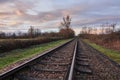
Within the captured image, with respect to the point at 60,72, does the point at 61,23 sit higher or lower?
higher

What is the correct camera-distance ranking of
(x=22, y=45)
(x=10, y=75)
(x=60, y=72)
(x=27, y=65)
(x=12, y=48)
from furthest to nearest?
(x=22, y=45) < (x=12, y=48) < (x=27, y=65) < (x=60, y=72) < (x=10, y=75)

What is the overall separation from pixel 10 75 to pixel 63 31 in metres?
102

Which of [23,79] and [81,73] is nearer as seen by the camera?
[23,79]

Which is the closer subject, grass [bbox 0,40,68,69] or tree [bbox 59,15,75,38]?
grass [bbox 0,40,68,69]

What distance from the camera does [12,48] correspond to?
2059 cm

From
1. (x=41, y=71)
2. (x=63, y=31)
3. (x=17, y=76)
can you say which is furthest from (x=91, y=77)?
(x=63, y=31)

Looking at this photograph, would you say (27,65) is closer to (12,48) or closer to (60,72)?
(60,72)

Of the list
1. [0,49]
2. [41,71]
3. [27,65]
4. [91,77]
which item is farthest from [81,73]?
[0,49]

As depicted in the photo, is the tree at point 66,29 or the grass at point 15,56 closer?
the grass at point 15,56

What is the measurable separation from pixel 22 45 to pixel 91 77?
17.4m

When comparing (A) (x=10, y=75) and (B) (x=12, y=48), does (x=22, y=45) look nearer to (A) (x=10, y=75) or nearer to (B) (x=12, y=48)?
(B) (x=12, y=48)

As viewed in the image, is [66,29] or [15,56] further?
[66,29]

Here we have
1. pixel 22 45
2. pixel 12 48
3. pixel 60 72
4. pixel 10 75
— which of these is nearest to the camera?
pixel 10 75

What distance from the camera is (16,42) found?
22188 millimetres
